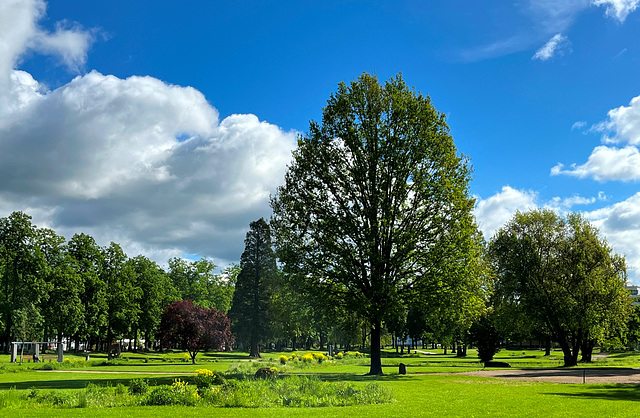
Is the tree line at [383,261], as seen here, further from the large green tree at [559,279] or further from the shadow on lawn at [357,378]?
the shadow on lawn at [357,378]

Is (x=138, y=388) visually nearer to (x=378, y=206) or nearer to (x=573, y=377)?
(x=378, y=206)

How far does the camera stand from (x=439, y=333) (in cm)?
5503

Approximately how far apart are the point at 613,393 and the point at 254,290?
2459 inches

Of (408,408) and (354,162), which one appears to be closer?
(408,408)

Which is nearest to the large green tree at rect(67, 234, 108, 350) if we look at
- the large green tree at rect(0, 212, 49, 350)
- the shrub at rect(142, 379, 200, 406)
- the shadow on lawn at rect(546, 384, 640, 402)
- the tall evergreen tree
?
the large green tree at rect(0, 212, 49, 350)

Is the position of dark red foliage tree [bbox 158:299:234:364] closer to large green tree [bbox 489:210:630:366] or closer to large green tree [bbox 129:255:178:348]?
large green tree [bbox 129:255:178:348]

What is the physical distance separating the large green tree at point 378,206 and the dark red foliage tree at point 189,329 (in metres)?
28.5

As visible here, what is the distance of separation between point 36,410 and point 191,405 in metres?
4.65

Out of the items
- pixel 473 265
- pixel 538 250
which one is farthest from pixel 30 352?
pixel 538 250

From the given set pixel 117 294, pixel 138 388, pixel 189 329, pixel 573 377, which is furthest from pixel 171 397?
pixel 117 294

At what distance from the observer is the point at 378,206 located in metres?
33.9

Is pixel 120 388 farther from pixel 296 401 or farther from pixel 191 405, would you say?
pixel 296 401

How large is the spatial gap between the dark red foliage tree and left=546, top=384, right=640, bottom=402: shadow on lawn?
42969 mm

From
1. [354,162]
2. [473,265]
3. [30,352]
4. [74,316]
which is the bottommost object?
[30,352]
